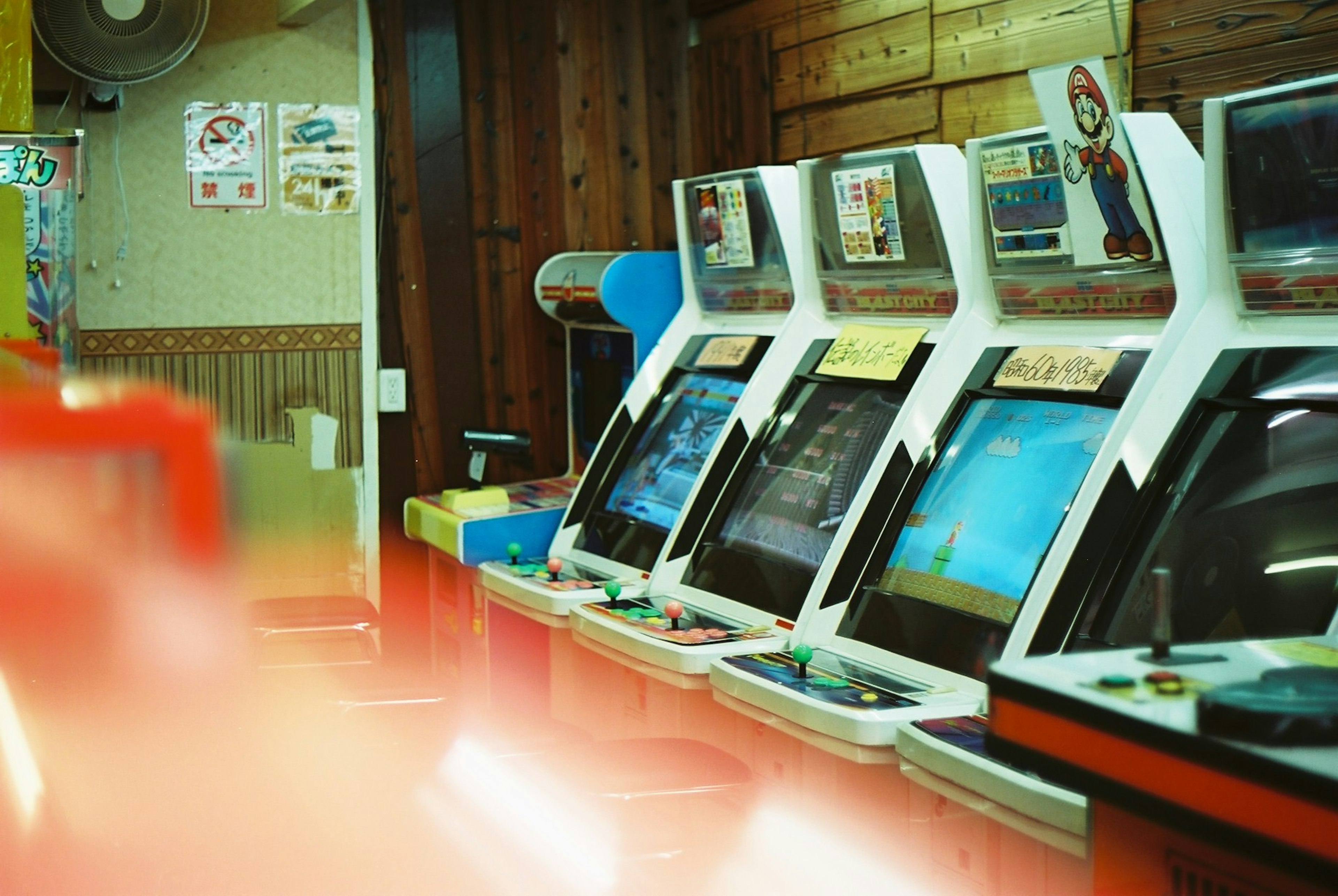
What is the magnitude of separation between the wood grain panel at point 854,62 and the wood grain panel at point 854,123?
38mm

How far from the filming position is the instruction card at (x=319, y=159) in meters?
4.39

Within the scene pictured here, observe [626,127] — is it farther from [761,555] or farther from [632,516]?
[761,555]

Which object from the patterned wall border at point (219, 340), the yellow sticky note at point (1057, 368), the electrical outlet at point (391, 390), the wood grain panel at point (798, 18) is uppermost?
the wood grain panel at point (798, 18)

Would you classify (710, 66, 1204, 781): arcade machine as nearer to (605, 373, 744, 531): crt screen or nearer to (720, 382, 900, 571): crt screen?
(720, 382, 900, 571): crt screen

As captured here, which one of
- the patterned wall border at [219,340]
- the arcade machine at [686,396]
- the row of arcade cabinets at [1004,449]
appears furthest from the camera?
the patterned wall border at [219,340]

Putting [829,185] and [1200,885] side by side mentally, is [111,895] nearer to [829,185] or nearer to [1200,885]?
[1200,885]

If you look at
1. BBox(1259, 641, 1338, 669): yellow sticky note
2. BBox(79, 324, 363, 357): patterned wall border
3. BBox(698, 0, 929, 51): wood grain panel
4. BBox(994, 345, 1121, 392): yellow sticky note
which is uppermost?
BBox(698, 0, 929, 51): wood grain panel

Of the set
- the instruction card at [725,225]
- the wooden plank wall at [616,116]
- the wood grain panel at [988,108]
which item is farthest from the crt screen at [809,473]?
the wooden plank wall at [616,116]

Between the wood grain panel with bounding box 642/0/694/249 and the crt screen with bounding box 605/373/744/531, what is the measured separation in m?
1.30

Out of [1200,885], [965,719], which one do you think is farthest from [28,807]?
[965,719]

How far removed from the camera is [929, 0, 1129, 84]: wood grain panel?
321 centimetres

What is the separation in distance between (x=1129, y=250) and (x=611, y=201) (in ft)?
8.70

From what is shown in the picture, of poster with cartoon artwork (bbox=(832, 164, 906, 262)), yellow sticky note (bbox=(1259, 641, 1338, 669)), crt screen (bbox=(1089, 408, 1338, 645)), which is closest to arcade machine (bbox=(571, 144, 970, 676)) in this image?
poster with cartoon artwork (bbox=(832, 164, 906, 262))

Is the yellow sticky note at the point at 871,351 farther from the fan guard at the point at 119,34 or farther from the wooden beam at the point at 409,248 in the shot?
the fan guard at the point at 119,34
